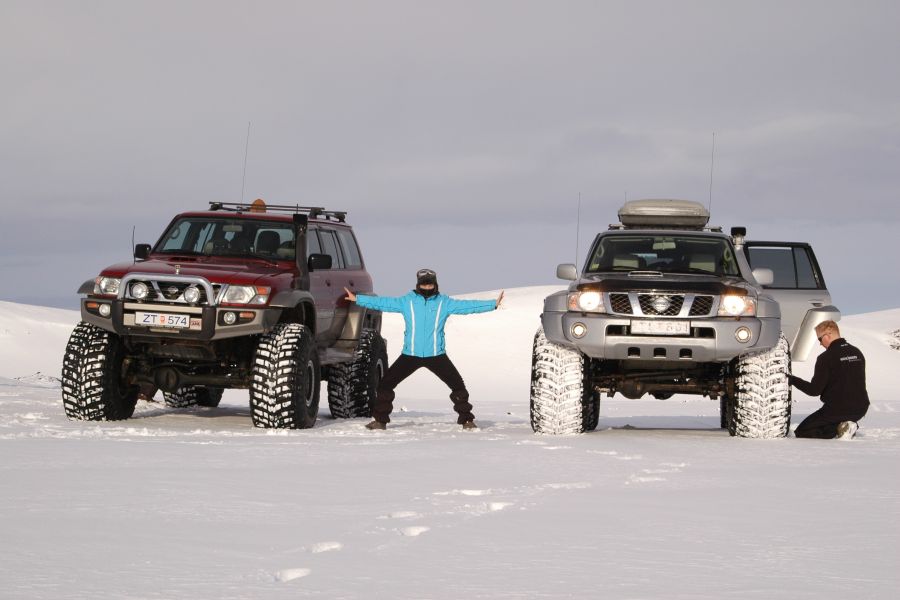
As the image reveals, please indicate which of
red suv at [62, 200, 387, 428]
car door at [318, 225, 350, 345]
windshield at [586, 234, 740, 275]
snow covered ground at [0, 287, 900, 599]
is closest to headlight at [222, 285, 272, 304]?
red suv at [62, 200, 387, 428]

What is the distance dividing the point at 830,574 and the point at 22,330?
106ft

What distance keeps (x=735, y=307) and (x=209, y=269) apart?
4722mm

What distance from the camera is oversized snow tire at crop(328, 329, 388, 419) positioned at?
49.3 ft

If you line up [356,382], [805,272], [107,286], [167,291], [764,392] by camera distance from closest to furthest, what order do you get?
[764,392]
[167,291]
[107,286]
[805,272]
[356,382]

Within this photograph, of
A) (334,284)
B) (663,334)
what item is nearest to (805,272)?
(663,334)

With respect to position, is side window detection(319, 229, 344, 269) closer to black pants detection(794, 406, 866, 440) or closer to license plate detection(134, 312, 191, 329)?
license plate detection(134, 312, 191, 329)

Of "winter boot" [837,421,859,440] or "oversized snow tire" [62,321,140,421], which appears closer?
"winter boot" [837,421,859,440]

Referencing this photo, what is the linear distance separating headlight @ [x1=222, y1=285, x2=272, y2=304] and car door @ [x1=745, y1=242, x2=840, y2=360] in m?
5.51

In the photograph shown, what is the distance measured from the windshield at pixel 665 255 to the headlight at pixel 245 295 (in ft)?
9.75

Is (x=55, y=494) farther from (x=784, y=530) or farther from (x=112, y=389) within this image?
(x=112, y=389)

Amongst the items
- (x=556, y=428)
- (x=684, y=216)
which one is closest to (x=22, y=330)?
(x=684, y=216)

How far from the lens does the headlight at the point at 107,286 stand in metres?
12.0

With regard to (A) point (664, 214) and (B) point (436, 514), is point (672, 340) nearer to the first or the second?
(B) point (436, 514)

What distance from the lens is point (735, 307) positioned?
11.0 meters
